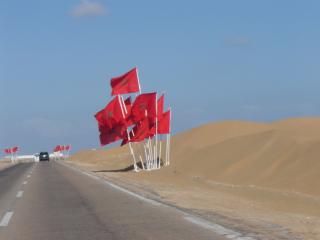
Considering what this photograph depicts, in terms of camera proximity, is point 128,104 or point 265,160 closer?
point 265,160

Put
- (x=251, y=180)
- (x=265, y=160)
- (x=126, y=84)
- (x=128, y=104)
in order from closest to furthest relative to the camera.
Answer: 1. (x=251, y=180)
2. (x=265, y=160)
3. (x=126, y=84)
4. (x=128, y=104)

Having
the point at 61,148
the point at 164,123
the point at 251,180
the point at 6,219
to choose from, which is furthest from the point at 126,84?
the point at 61,148

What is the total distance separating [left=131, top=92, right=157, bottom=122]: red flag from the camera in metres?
41.4

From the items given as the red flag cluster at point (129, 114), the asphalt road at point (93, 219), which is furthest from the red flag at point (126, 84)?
the asphalt road at point (93, 219)

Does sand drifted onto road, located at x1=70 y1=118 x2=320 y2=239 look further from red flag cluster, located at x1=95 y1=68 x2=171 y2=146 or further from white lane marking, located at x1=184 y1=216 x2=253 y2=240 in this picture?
red flag cluster, located at x1=95 y1=68 x2=171 y2=146

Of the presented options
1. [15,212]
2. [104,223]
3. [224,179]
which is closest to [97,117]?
[224,179]

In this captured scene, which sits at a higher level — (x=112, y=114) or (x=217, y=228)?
(x=112, y=114)

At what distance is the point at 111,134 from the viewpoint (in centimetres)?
4322

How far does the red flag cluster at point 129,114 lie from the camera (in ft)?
137

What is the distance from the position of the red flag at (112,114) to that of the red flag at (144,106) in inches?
36.5

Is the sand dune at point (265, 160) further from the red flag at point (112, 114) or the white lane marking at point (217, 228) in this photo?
the white lane marking at point (217, 228)

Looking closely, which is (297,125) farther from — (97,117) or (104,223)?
(104,223)

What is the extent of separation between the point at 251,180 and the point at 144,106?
10.6 meters

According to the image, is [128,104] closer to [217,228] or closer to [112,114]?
[112,114]
